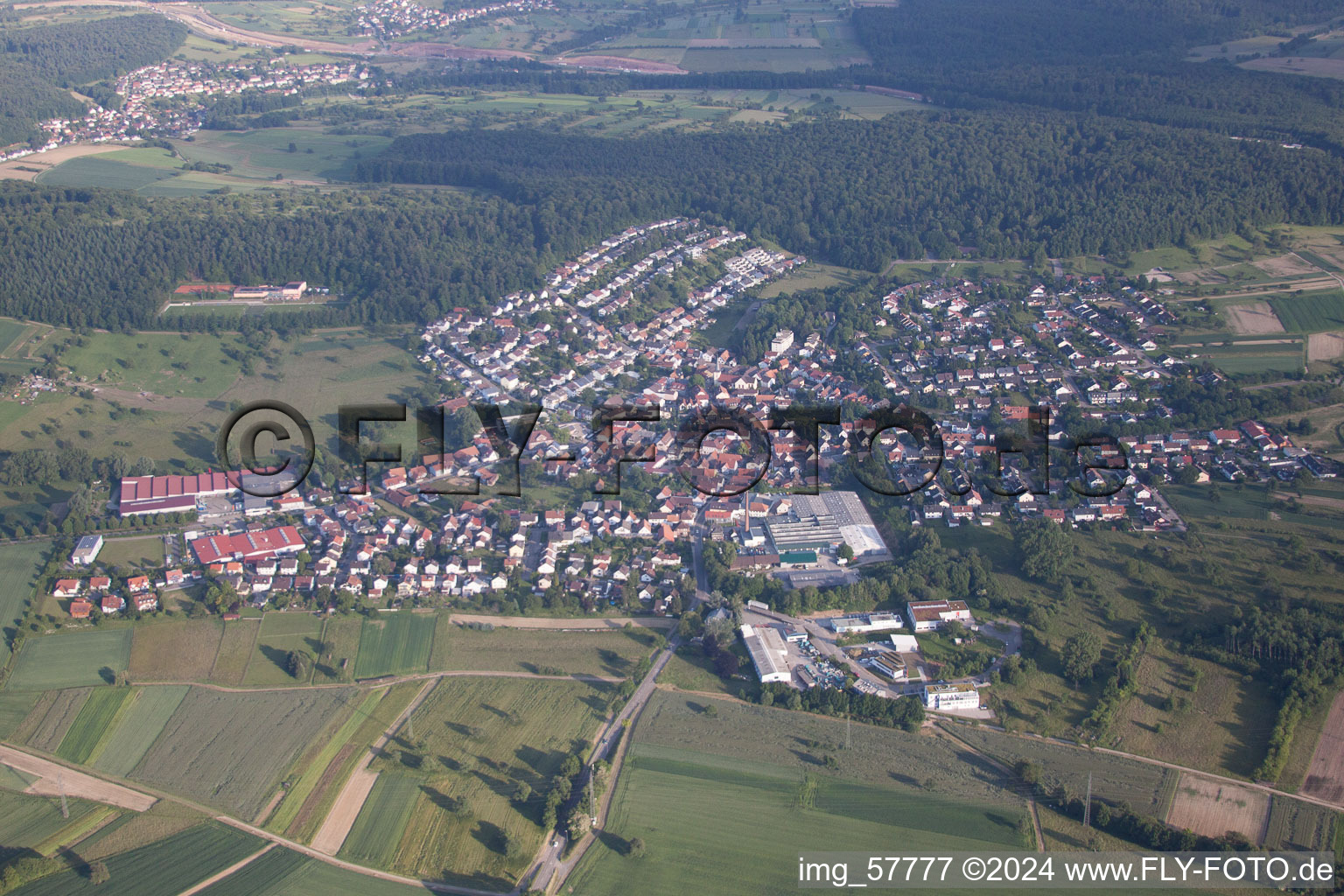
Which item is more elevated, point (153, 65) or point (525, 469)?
point (153, 65)

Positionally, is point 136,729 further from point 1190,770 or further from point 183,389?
point 1190,770

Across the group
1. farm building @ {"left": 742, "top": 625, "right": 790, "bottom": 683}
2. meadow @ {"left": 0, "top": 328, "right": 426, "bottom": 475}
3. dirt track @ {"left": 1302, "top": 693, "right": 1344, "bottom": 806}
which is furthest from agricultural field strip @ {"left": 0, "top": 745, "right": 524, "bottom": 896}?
dirt track @ {"left": 1302, "top": 693, "right": 1344, "bottom": 806}

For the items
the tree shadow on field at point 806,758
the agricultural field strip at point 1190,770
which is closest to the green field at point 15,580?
the tree shadow on field at point 806,758

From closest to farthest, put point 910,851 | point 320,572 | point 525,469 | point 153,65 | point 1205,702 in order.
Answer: point 910,851 < point 1205,702 < point 320,572 < point 525,469 < point 153,65

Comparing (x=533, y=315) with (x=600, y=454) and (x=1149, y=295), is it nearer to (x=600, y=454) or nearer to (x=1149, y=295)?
(x=600, y=454)

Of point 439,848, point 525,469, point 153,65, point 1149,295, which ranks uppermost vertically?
point 153,65

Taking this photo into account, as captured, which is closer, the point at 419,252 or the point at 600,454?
the point at 600,454

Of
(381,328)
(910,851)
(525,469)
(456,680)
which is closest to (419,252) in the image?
(381,328)

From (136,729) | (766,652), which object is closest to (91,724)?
(136,729)
